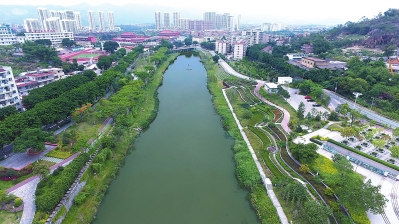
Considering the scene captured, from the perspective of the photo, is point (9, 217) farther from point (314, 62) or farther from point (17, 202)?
point (314, 62)

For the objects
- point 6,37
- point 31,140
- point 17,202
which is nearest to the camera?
point 17,202

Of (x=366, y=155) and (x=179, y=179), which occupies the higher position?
(x=366, y=155)

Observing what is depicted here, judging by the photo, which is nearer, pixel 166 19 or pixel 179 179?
pixel 179 179

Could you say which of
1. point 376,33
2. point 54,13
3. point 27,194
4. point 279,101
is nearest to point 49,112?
point 27,194

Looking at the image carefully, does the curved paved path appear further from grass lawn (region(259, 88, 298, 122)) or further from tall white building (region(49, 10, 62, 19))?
tall white building (region(49, 10, 62, 19))

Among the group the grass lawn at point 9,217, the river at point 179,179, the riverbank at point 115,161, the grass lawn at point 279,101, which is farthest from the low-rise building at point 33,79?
the grass lawn at point 279,101

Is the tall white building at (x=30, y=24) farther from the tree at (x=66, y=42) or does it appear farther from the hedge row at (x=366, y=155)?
the hedge row at (x=366, y=155)

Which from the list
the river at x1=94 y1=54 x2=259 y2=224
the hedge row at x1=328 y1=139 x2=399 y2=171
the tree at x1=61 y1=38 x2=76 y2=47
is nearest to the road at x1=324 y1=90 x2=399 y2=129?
the hedge row at x1=328 y1=139 x2=399 y2=171
